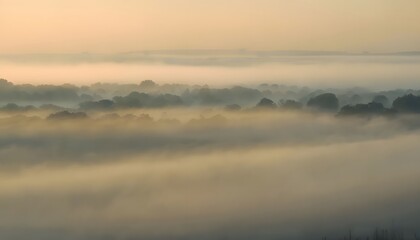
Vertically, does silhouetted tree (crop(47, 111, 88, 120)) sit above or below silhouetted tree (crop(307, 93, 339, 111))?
below

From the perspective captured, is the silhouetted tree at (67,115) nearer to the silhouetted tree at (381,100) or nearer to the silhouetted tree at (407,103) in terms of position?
the silhouetted tree at (381,100)

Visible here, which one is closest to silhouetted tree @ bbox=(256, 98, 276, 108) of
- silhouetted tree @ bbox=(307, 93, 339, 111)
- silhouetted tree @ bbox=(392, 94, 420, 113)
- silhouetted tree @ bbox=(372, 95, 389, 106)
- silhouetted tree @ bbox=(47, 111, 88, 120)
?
silhouetted tree @ bbox=(307, 93, 339, 111)

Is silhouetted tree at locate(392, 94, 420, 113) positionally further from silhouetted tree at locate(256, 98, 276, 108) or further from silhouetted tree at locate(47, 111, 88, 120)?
silhouetted tree at locate(47, 111, 88, 120)

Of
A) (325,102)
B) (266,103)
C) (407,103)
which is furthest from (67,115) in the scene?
(407,103)

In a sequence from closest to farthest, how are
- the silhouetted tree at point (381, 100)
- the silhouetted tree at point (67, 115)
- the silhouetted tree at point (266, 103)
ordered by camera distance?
the silhouetted tree at point (67, 115)
the silhouetted tree at point (266, 103)
the silhouetted tree at point (381, 100)

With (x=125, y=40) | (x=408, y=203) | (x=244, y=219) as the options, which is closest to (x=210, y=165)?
(x=244, y=219)

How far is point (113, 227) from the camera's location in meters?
3.24

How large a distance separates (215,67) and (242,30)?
0.28 meters

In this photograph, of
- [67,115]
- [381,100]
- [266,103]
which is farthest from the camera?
[381,100]

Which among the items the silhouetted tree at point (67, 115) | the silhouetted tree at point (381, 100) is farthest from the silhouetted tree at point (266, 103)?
the silhouetted tree at point (67, 115)

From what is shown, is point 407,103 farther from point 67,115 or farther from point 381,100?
point 67,115

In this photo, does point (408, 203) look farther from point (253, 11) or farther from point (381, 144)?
point (253, 11)

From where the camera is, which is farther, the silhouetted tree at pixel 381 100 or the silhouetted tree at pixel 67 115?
the silhouetted tree at pixel 381 100

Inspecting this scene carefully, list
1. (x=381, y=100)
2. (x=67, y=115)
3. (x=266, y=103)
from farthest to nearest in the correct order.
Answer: (x=381, y=100) → (x=266, y=103) → (x=67, y=115)
